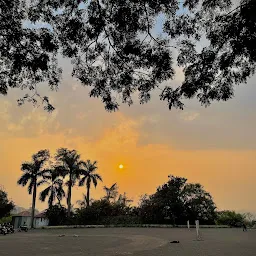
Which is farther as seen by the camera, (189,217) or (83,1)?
(189,217)

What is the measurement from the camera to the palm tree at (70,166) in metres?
48.8

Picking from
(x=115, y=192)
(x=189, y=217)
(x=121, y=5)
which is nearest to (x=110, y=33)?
(x=121, y=5)

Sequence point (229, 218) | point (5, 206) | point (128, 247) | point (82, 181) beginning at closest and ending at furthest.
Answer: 1. point (128, 247)
2. point (5, 206)
3. point (82, 181)
4. point (229, 218)

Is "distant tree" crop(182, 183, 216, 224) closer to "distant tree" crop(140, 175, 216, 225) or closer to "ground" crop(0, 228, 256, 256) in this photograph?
"distant tree" crop(140, 175, 216, 225)

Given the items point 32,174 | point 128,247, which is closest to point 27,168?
point 32,174

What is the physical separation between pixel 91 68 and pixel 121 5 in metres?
2.07

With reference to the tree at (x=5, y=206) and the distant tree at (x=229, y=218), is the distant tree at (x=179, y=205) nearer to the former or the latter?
the distant tree at (x=229, y=218)

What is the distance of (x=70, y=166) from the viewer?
4953cm

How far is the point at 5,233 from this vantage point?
101ft

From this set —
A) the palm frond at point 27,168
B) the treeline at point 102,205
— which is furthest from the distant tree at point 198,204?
the palm frond at point 27,168

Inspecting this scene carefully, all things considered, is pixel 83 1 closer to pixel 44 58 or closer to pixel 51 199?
pixel 44 58

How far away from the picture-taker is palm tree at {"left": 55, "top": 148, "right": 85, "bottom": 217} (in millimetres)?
48781

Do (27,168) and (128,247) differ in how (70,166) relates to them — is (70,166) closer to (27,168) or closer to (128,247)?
(27,168)

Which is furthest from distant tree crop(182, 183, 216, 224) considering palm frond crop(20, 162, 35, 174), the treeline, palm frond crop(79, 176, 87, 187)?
palm frond crop(20, 162, 35, 174)
